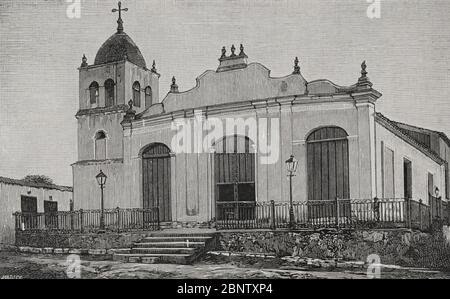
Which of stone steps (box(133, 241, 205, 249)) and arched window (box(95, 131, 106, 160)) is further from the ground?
arched window (box(95, 131, 106, 160))

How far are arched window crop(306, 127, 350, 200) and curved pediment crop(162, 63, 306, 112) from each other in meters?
0.77

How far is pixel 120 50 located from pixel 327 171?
347 centimetres

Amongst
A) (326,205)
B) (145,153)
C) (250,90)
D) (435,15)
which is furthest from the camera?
(145,153)

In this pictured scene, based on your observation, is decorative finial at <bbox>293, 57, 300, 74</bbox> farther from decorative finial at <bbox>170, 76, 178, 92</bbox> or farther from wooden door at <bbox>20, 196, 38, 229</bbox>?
wooden door at <bbox>20, 196, 38, 229</bbox>

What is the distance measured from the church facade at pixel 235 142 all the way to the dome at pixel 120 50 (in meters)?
0.02

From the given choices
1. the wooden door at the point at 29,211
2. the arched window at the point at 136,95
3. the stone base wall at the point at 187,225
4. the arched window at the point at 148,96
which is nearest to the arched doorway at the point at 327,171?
the stone base wall at the point at 187,225

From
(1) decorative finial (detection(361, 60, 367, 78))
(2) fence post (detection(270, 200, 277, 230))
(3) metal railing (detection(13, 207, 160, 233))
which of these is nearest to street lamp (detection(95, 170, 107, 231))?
(3) metal railing (detection(13, 207, 160, 233))

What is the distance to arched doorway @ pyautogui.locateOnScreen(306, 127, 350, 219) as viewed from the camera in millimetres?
11078

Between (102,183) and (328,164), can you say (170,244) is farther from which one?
(328,164)

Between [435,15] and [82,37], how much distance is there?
16.0 feet

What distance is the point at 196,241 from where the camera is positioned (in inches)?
438

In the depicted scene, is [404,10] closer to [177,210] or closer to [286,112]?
[286,112]

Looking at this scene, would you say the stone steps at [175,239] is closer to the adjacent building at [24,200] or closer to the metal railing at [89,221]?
the metal railing at [89,221]
